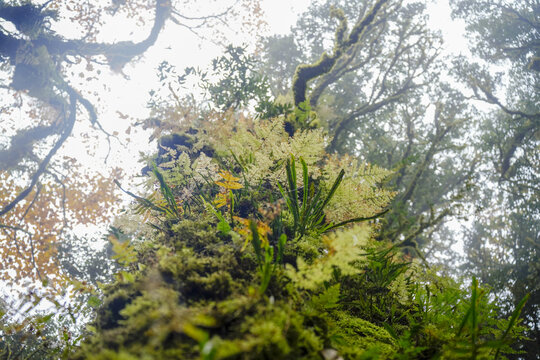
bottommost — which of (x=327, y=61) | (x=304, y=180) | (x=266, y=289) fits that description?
(x=266, y=289)

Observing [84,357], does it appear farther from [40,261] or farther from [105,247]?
[40,261]

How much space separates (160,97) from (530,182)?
14854 millimetres

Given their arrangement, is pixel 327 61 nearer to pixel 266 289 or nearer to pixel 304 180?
pixel 304 180

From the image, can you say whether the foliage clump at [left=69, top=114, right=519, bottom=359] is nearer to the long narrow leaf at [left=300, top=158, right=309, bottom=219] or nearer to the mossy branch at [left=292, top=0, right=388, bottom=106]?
the long narrow leaf at [left=300, top=158, right=309, bottom=219]

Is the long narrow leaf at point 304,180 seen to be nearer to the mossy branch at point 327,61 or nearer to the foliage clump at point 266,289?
the foliage clump at point 266,289

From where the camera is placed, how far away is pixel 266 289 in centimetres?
105

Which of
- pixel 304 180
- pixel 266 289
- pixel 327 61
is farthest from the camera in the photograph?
pixel 327 61

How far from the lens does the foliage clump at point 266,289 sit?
29.6 inches

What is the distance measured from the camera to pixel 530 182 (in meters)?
11.9

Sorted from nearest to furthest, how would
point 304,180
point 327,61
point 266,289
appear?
point 266,289, point 304,180, point 327,61

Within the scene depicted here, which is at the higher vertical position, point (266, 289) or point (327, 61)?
point (327, 61)

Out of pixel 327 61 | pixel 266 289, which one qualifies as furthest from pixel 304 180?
pixel 327 61

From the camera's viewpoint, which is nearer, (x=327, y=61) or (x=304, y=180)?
(x=304, y=180)

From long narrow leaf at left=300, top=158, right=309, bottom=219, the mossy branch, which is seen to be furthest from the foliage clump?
the mossy branch
